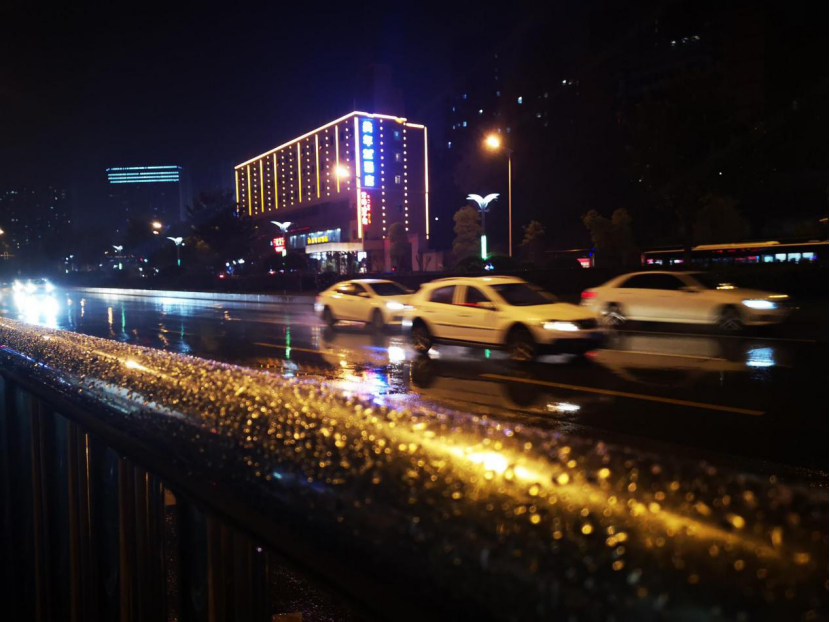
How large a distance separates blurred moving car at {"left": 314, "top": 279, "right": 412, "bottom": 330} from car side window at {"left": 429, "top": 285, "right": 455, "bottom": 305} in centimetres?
368

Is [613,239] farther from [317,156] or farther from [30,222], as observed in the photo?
[30,222]

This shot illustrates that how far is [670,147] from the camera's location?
30.1 metres

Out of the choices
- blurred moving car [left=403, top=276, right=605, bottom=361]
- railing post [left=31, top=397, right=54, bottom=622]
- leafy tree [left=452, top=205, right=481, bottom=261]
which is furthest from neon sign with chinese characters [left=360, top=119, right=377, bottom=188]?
railing post [left=31, top=397, right=54, bottom=622]

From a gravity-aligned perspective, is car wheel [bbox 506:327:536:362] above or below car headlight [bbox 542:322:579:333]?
below

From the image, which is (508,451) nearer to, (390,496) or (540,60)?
(390,496)

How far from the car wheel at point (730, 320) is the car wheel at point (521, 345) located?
649cm

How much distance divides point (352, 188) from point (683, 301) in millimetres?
79669

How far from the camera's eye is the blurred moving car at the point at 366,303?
18.0 meters

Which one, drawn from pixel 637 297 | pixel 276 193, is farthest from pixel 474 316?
pixel 276 193

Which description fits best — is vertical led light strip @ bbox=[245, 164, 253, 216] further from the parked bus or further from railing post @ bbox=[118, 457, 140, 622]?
railing post @ bbox=[118, 457, 140, 622]

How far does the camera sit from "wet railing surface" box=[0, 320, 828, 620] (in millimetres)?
711

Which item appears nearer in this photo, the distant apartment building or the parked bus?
the parked bus

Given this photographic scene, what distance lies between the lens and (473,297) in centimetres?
1293

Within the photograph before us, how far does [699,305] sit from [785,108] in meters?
20.9
